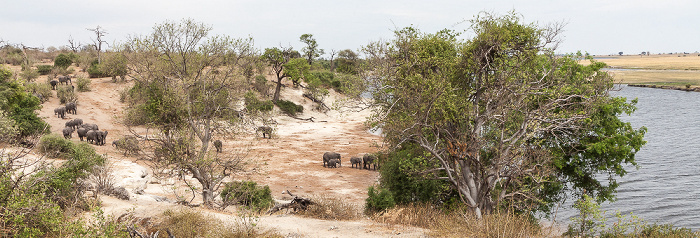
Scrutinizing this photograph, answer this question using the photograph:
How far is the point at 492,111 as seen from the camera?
1656 centimetres

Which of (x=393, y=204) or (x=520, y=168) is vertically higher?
(x=520, y=168)

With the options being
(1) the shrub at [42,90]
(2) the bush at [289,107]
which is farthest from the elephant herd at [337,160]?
(1) the shrub at [42,90]

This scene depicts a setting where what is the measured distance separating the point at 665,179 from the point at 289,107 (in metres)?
38.5

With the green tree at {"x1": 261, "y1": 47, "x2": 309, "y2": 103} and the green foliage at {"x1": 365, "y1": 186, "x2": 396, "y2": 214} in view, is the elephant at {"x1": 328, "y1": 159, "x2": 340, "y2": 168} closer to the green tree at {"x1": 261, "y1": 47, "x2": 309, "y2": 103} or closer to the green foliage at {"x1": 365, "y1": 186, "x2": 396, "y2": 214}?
the green foliage at {"x1": 365, "y1": 186, "x2": 396, "y2": 214}

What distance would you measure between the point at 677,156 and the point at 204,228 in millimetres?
38002

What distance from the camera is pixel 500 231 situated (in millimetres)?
12141

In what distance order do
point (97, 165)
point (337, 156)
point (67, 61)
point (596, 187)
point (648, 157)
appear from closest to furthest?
point (97, 165) → point (596, 187) → point (337, 156) → point (648, 157) → point (67, 61)

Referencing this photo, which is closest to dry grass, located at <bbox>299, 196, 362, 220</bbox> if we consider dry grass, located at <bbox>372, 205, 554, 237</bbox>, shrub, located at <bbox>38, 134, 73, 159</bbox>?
dry grass, located at <bbox>372, 205, 554, 237</bbox>

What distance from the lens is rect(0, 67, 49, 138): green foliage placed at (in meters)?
29.3

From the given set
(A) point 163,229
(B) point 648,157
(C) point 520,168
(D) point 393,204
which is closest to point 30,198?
(A) point 163,229

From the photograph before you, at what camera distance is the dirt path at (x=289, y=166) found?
16.3 metres

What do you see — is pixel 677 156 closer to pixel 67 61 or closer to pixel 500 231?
pixel 500 231

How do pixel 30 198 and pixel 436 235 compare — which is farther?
pixel 436 235

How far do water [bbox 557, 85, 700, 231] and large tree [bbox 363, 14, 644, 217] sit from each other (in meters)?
2.64
